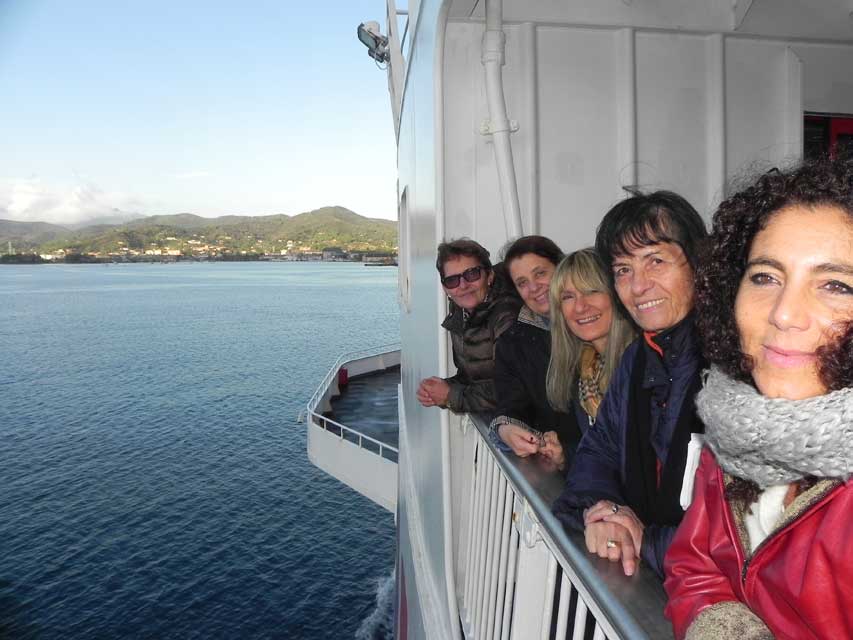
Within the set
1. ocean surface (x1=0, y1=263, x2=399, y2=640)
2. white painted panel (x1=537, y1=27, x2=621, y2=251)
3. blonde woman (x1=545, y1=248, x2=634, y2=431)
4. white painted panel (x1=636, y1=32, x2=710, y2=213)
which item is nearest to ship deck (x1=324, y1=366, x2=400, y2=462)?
ocean surface (x1=0, y1=263, x2=399, y2=640)

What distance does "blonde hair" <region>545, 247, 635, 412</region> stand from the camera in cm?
204

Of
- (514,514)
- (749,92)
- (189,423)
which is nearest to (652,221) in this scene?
(514,514)

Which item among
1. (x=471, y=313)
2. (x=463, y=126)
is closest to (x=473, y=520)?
(x=471, y=313)

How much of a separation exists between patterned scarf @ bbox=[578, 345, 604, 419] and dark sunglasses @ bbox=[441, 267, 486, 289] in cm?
82

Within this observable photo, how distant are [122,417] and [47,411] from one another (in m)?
5.11

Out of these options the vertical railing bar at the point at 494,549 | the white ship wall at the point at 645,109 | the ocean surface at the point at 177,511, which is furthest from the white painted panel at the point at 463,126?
the ocean surface at the point at 177,511

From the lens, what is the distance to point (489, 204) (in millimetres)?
3338

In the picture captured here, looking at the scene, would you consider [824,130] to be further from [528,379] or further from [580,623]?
[580,623]

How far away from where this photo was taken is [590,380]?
7.11 ft

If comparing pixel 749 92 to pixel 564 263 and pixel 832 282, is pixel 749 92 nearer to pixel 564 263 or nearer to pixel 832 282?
pixel 564 263

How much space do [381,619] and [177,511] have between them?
9608 millimetres

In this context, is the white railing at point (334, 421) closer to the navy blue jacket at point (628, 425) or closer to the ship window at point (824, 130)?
the ship window at point (824, 130)

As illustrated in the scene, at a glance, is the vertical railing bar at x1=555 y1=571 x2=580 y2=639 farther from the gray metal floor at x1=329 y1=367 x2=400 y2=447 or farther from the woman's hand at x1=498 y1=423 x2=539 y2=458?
the gray metal floor at x1=329 y1=367 x2=400 y2=447

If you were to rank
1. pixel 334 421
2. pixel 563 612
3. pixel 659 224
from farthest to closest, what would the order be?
pixel 334 421, pixel 659 224, pixel 563 612
